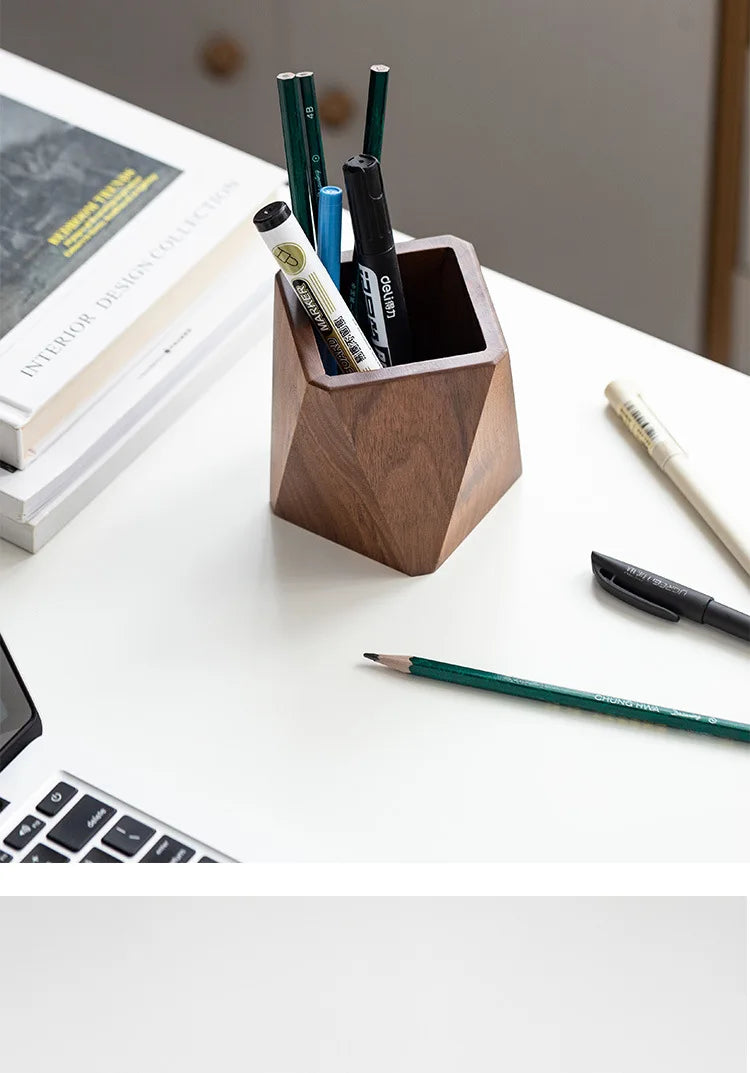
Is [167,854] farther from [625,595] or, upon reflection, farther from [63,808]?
[625,595]

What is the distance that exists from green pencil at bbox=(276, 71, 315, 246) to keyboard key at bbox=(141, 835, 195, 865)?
256mm

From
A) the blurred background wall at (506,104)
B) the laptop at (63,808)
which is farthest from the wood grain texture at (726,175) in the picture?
the laptop at (63,808)

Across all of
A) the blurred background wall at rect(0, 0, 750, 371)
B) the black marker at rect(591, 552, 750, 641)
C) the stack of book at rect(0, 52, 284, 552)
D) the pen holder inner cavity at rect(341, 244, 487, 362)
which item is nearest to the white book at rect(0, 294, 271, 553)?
the stack of book at rect(0, 52, 284, 552)

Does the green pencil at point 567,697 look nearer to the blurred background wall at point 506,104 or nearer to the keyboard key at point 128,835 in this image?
the keyboard key at point 128,835

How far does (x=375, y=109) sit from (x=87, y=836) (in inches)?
12.2

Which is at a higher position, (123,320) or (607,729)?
(123,320)

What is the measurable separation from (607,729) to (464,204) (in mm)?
828

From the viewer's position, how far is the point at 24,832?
55cm

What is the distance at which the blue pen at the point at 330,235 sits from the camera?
0.58 metres

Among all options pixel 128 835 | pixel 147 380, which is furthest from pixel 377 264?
pixel 128 835
